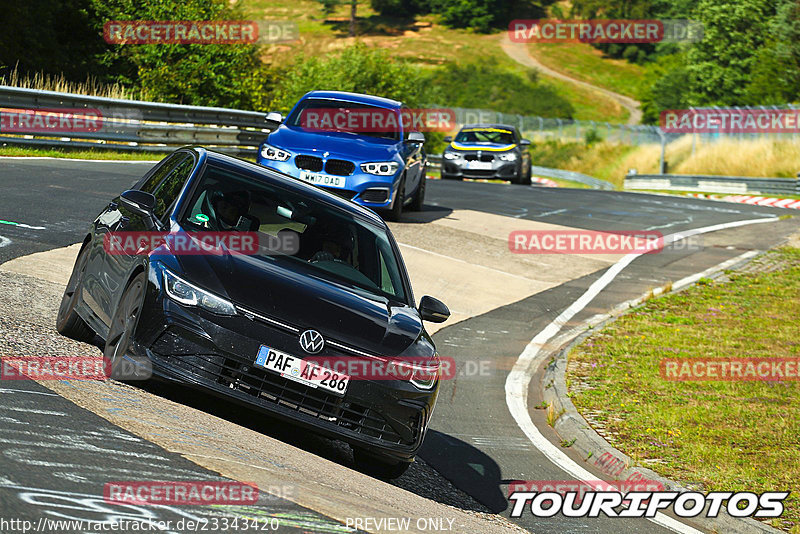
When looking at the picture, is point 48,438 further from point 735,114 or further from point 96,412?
point 735,114

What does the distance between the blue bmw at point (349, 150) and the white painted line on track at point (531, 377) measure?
340cm

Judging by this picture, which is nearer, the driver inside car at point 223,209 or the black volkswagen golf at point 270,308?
the black volkswagen golf at point 270,308

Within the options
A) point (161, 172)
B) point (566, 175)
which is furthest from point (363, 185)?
point (566, 175)

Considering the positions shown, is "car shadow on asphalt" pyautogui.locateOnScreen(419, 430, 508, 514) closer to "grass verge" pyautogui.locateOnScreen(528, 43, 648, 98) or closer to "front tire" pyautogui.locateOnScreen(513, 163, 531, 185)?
"front tire" pyautogui.locateOnScreen(513, 163, 531, 185)

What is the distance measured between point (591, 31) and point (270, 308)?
134843mm

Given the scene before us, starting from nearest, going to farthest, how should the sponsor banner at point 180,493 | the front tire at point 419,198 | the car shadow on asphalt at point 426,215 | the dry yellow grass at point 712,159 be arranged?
the sponsor banner at point 180,493 < the car shadow on asphalt at point 426,215 < the front tire at point 419,198 < the dry yellow grass at point 712,159

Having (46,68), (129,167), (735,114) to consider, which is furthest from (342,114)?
(735,114)

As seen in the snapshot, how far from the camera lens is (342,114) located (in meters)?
16.3

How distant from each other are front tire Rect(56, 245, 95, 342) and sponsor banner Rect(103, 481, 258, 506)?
321 cm

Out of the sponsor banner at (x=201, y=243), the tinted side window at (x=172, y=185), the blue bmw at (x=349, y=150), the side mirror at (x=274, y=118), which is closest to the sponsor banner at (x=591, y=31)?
the blue bmw at (x=349, y=150)

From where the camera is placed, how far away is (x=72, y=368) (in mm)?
6332

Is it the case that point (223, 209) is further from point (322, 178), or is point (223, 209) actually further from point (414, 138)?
point (414, 138)

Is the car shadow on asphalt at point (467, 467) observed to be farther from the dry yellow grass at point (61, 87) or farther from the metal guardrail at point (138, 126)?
the dry yellow grass at point (61, 87)

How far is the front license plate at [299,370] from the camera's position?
5730mm
